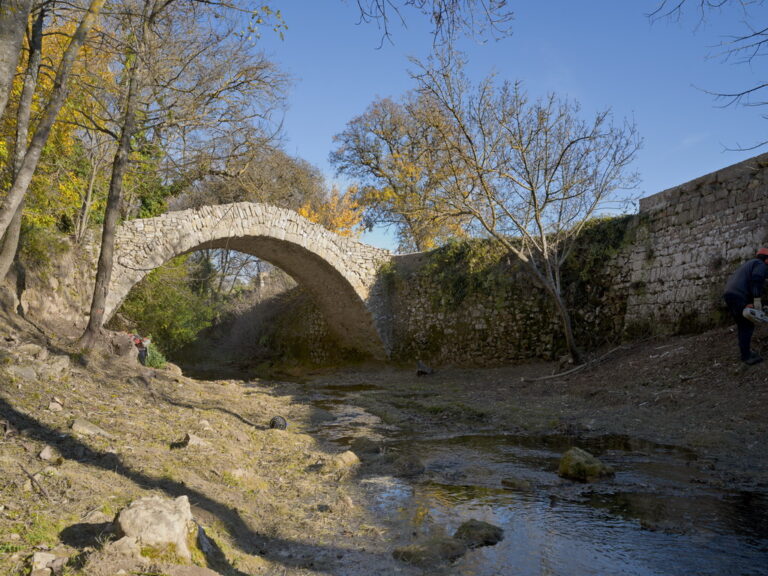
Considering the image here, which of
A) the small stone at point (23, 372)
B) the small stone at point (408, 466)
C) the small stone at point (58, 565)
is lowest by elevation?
the small stone at point (408, 466)

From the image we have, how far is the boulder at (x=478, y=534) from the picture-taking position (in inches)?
115

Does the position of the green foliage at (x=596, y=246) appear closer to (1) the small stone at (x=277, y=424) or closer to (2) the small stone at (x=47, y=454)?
(1) the small stone at (x=277, y=424)

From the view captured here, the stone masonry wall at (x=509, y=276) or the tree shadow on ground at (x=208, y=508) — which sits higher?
the stone masonry wall at (x=509, y=276)

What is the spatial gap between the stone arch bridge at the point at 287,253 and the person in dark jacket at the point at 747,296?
9.17 m

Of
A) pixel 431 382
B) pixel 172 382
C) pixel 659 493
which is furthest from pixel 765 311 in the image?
pixel 172 382

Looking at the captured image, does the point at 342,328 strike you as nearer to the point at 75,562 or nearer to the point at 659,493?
the point at 659,493

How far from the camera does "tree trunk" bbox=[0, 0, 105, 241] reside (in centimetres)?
444

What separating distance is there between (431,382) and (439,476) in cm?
778

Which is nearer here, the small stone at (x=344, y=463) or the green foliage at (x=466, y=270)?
the small stone at (x=344, y=463)

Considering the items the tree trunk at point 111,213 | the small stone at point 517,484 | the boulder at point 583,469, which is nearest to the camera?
the small stone at point 517,484

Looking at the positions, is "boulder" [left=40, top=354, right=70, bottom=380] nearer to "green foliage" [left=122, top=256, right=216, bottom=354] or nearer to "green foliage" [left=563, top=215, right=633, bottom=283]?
"green foliage" [left=122, top=256, right=216, bottom=354]

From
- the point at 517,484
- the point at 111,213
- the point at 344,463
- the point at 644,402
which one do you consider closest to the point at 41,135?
the point at 111,213

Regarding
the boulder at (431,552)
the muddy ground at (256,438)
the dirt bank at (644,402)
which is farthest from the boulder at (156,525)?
the dirt bank at (644,402)

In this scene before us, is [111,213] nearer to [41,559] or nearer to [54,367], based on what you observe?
[54,367]
